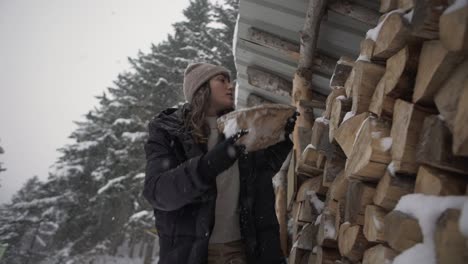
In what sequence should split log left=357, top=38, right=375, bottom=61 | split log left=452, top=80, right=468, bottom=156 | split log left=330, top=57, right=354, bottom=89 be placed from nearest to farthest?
split log left=452, top=80, right=468, bottom=156 → split log left=357, top=38, right=375, bottom=61 → split log left=330, top=57, right=354, bottom=89

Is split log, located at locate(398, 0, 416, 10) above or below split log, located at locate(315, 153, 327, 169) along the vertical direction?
above

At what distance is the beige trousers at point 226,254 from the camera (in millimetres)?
2072

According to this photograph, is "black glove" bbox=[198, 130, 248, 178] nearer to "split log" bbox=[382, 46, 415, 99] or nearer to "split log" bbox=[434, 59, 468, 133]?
"split log" bbox=[382, 46, 415, 99]

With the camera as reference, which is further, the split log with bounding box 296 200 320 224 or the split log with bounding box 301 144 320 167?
the split log with bounding box 301 144 320 167

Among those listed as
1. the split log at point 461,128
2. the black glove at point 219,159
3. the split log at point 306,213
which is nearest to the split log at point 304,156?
the split log at point 306,213

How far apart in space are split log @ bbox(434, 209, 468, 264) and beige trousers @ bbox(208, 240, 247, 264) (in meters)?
1.25

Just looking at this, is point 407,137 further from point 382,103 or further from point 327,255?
point 327,255

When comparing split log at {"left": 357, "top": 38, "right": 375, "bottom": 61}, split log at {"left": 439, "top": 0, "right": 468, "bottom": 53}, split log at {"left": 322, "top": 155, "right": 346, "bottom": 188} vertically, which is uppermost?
split log at {"left": 357, "top": 38, "right": 375, "bottom": 61}

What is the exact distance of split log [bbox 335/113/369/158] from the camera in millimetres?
1731

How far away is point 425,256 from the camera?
3.55 ft

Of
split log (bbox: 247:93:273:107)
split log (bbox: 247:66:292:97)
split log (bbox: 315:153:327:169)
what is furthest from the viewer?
split log (bbox: 247:93:273:107)

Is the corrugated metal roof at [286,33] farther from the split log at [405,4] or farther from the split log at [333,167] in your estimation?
the split log at [405,4]

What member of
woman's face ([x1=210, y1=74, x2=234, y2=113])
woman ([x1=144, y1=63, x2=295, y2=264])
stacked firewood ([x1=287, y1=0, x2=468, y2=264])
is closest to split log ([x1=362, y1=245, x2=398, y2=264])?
stacked firewood ([x1=287, y1=0, x2=468, y2=264])

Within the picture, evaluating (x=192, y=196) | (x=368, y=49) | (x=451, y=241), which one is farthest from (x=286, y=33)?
(x=451, y=241)
